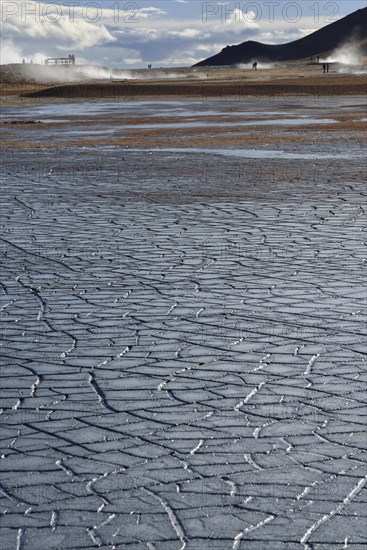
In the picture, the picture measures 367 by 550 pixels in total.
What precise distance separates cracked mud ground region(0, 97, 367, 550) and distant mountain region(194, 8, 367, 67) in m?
157

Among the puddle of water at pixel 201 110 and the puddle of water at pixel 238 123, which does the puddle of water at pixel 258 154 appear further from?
the puddle of water at pixel 201 110

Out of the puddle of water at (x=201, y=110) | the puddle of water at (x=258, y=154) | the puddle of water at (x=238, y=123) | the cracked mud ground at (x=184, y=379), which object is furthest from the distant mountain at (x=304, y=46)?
the cracked mud ground at (x=184, y=379)

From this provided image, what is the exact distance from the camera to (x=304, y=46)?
569ft

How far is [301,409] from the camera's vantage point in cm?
466

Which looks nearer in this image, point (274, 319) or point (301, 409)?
point (301, 409)

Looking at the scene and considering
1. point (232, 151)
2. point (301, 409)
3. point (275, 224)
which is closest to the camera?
point (301, 409)

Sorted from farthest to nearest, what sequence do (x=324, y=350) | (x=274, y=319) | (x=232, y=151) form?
1. (x=232, y=151)
2. (x=274, y=319)
3. (x=324, y=350)

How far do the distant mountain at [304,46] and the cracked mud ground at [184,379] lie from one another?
157m

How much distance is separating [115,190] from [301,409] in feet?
26.5

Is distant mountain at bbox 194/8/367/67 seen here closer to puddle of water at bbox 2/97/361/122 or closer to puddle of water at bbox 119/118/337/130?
puddle of water at bbox 2/97/361/122

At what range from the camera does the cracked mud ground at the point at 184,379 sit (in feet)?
12.0

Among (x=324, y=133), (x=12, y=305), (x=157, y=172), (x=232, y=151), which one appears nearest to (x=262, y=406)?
(x=12, y=305)

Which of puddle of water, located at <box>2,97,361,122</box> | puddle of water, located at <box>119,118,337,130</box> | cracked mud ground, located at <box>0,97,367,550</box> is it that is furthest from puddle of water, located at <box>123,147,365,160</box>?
puddle of water, located at <box>2,97,361,122</box>

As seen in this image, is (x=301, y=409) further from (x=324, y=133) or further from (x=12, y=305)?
(x=324, y=133)
